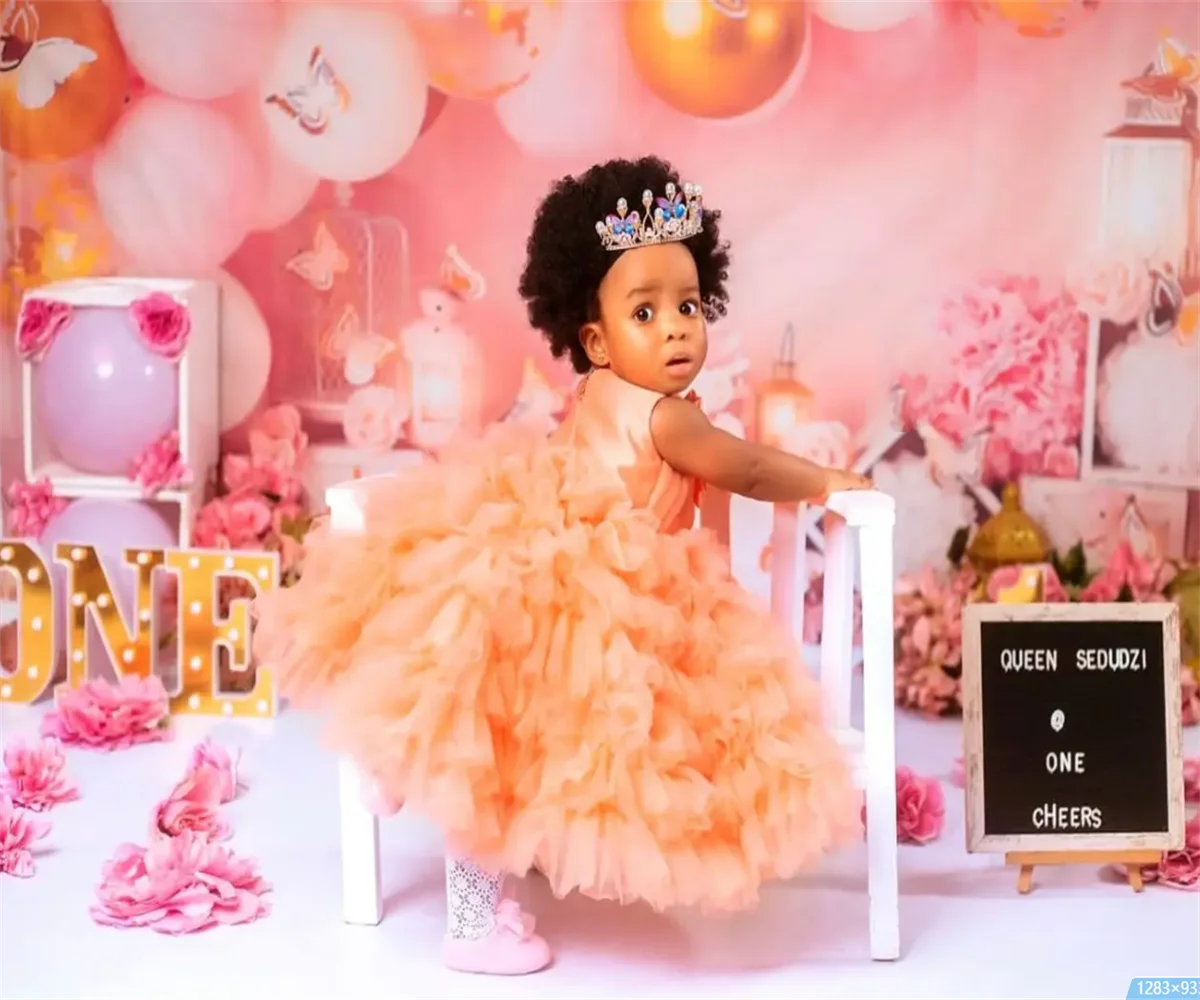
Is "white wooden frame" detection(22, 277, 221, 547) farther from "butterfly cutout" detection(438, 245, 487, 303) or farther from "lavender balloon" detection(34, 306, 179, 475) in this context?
"butterfly cutout" detection(438, 245, 487, 303)

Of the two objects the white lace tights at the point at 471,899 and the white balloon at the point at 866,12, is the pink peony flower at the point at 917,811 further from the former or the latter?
the white balloon at the point at 866,12

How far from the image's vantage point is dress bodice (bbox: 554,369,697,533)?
2.05 meters

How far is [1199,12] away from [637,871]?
246 cm

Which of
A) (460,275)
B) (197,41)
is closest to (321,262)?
(460,275)

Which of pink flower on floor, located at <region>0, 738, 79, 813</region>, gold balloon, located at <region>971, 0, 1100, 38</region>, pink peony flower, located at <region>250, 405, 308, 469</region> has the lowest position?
pink flower on floor, located at <region>0, 738, 79, 813</region>

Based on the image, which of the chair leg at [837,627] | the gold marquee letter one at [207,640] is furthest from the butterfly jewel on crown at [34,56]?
the chair leg at [837,627]

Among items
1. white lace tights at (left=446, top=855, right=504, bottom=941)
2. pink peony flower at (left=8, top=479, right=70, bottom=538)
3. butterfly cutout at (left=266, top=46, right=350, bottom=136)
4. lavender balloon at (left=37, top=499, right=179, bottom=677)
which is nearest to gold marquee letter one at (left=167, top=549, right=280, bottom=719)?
lavender balloon at (left=37, top=499, right=179, bottom=677)

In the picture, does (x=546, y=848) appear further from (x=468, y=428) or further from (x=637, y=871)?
(x=468, y=428)

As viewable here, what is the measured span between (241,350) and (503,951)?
1.88 m

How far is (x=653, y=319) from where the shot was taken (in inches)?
81.7

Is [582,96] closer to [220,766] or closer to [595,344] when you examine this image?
[595,344]

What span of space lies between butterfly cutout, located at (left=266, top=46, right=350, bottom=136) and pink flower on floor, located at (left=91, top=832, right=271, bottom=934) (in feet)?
5.67

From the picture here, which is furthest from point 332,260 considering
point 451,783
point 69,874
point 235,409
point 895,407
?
point 451,783

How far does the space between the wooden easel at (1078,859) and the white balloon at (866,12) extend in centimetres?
188
